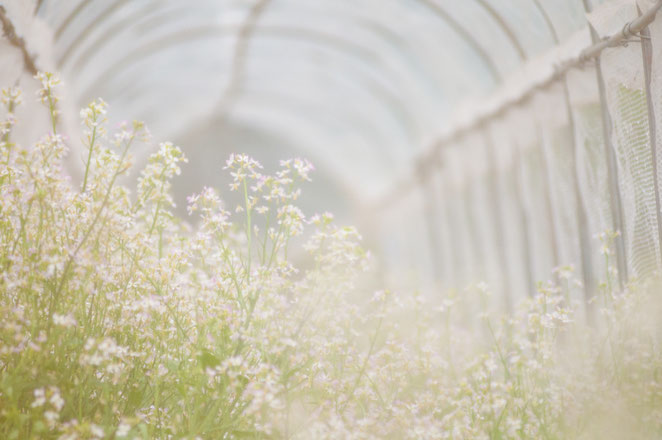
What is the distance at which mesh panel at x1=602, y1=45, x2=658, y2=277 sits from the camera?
145 inches

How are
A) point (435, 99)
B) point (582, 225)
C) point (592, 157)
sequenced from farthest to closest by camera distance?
1. point (435, 99)
2. point (582, 225)
3. point (592, 157)

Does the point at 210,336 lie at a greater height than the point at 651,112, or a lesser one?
lesser

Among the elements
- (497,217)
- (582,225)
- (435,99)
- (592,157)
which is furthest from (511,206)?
(435,99)

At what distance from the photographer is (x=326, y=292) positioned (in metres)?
3.07

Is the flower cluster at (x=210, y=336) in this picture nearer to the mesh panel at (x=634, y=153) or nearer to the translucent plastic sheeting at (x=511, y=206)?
the mesh panel at (x=634, y=153)

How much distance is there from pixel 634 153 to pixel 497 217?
3.09 m

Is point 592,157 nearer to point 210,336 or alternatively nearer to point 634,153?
point 634,153

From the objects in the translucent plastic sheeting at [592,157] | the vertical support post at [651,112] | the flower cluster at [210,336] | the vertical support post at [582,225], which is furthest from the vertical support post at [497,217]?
the flower cluster at [210,336]

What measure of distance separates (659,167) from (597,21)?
992mm

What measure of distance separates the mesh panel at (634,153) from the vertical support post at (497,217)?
2.66 metres

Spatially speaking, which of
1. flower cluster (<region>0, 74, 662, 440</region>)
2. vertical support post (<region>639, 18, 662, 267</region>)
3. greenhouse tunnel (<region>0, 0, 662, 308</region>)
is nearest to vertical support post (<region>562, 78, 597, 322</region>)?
greenhouse tunnel (<region>0, 0, 662, 308</region>)

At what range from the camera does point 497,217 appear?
6922 mm

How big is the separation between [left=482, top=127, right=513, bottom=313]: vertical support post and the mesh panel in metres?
2.66

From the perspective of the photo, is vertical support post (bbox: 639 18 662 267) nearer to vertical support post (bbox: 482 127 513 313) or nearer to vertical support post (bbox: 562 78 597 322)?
vertical support post (bbox: 562 78 597 322)
